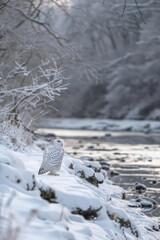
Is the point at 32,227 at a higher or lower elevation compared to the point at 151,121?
higher

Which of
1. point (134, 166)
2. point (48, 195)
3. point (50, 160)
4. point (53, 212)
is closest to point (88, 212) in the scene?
point (48, 195)

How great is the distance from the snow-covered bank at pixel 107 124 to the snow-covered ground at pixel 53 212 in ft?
68.6

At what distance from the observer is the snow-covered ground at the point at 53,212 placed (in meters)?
3.42

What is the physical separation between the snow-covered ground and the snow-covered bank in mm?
20897

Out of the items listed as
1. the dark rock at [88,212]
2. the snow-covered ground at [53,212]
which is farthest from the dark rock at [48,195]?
the dark rock at [88,212]

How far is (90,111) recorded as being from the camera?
3922 centimetres

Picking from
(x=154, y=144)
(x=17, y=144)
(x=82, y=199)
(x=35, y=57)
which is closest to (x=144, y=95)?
(x=154, y=144)

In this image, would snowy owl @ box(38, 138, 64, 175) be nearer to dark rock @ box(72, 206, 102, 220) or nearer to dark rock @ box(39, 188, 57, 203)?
dark rock @ box(72, 206, 102, 220)

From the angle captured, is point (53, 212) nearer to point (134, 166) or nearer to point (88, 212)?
point (88, 212)

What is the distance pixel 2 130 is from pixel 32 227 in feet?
16.4

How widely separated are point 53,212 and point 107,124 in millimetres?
28516

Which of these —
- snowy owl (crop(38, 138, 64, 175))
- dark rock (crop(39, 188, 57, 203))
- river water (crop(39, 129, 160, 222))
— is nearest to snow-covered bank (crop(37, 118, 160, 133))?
river water (crop(39, 129, 160, 222))

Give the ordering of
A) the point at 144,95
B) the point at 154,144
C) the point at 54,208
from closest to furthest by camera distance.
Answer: the point at 54,208 < the point at 154,144 < the point at 144,95

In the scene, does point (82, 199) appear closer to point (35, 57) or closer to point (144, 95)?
point (35, 57)
